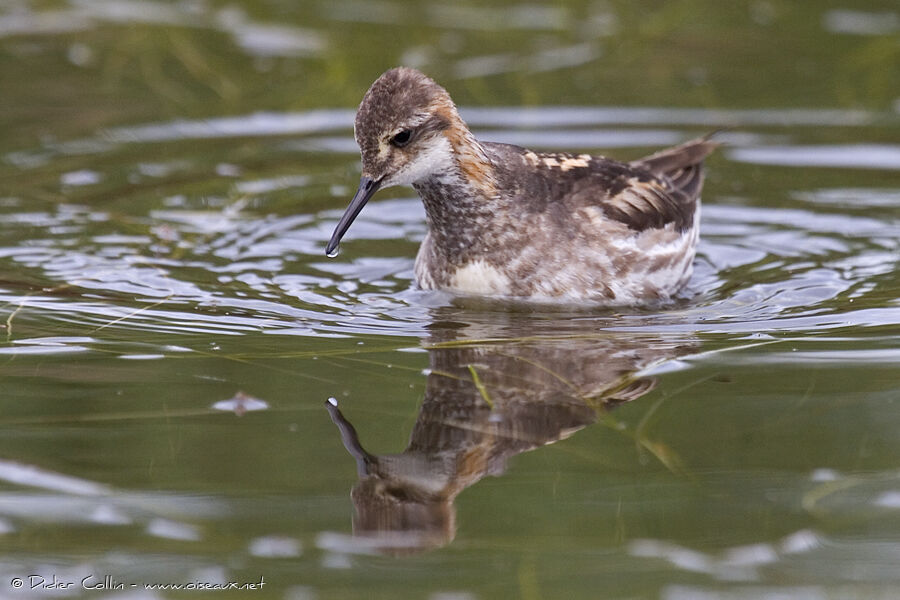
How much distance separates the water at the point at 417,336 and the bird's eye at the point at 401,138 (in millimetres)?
888

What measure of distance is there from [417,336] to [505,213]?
1096 mm

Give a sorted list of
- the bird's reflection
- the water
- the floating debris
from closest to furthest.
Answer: the water < the bird's reflection < the floating debris

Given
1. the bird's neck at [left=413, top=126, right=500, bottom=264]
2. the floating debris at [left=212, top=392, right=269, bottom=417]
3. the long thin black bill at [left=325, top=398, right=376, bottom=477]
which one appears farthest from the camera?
the bird's neck at [left=413, top=126, right=500, bottom=264]

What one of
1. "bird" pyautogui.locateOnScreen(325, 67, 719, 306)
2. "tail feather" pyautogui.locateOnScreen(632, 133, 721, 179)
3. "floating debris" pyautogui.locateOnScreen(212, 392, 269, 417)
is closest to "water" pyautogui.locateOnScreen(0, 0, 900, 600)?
"floating debris" pyautogui.locateOnScreen(212, 392, 269, 417)

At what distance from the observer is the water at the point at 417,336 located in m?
4.46

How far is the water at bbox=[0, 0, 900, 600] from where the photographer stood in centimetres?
446

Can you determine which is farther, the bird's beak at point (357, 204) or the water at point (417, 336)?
the bird's beak at point (357, 204)

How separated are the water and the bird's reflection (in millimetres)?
18

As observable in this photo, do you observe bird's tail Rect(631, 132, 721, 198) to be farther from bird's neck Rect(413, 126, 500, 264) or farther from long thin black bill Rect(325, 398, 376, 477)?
long thin black bill Rect(325, 398, 376, 477)

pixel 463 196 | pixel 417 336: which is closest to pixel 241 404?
pixel 417 336

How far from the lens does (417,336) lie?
6578 mm

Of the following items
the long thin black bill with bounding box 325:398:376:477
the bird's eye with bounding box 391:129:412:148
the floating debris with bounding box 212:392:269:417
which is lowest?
the long thin black bill with bounding box 325:398:376:477

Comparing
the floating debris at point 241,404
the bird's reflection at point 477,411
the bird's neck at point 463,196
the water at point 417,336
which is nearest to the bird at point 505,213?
the bird's neck at point 463,196

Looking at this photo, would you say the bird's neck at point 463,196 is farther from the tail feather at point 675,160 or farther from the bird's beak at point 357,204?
the tail feather at point 675,160
